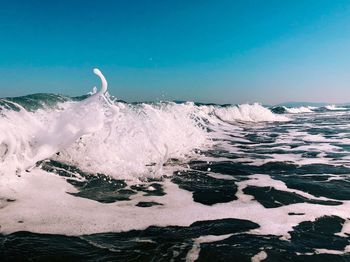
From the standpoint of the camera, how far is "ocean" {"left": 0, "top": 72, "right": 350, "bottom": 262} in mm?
4211

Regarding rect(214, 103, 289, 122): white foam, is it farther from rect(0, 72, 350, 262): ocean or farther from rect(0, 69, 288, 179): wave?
rect(0, 69, 288, 179): wave

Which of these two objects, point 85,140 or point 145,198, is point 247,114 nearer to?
point 85,140

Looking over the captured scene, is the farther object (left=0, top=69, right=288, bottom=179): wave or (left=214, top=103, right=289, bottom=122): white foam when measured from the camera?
(left=214, top=103, right=289, bottom=122): white foam

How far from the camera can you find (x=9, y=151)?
22.2 feet

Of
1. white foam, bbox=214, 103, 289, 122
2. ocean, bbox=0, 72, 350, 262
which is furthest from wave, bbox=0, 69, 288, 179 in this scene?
white foam, bbox=214, 103, 289, 122

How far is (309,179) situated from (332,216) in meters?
2.82

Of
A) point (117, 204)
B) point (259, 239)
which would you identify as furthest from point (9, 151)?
point (259, 239)

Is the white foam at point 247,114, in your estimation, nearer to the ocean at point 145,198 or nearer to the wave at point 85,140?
the ocean at point 145,198

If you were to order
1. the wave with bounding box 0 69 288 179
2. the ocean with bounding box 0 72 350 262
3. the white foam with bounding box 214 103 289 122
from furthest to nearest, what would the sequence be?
1. the white foam with bounding box 214 103 289 122
2. the wave with bounding box 0 69 288 179
3. the ocean with bounding box 0 72 350 262

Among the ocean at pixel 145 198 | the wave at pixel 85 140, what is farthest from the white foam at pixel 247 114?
the wave at pixel 85 140

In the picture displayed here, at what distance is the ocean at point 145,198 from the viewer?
4211 millimetres

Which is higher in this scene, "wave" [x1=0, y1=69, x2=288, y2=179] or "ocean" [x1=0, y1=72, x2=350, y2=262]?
"wave" [x1=0, y1=69, x2=288, y2=179]

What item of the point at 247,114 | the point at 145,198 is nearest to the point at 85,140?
the point at 145,198

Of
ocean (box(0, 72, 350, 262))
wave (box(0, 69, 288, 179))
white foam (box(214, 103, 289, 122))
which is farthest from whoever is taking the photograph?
white foam (box(214, 103, 289, 122))
